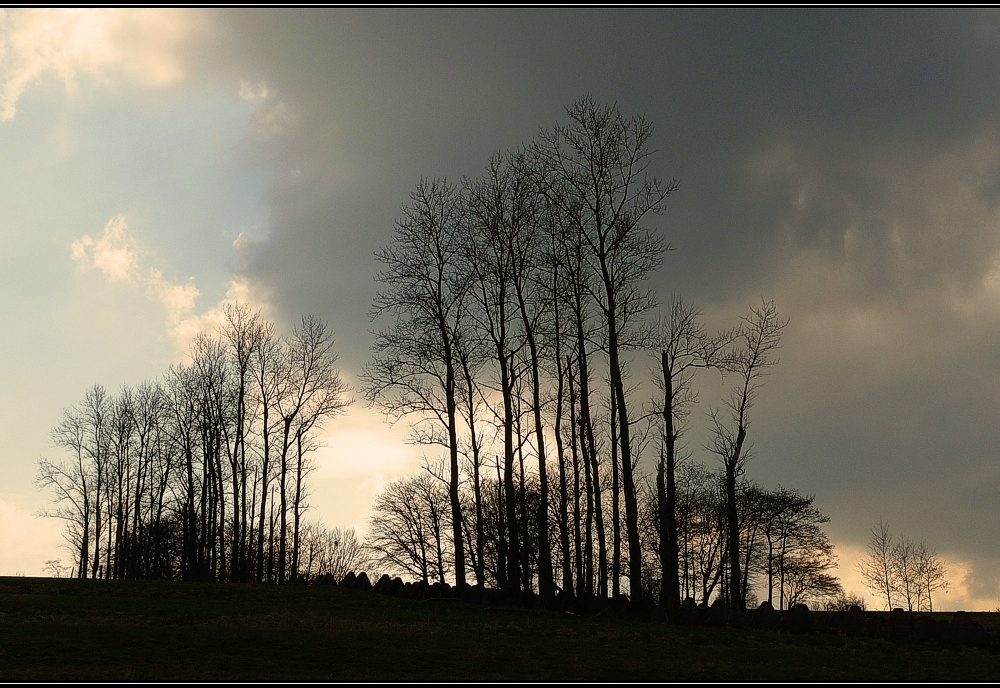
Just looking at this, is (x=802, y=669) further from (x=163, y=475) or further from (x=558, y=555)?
(x=163, y=475)

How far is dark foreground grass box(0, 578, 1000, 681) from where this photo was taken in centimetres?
1327

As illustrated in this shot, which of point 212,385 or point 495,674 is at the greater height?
point 212,385

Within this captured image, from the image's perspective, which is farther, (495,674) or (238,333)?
(238,333)

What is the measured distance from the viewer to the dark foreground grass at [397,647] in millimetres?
13273

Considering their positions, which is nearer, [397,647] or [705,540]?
[397,647]

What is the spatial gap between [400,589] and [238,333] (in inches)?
705

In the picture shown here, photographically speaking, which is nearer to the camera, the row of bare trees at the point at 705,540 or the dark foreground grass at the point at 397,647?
the dark foreground grass at the point at 397,647

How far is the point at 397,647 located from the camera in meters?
15.8

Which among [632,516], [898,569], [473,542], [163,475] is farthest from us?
[898,569]

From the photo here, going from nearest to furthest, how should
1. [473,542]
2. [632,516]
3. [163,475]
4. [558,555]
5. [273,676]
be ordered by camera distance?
1. [273,676]
2. [632,516]
3. [558,555]
4. [473,542]
5. [163,475]

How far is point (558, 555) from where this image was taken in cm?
4059

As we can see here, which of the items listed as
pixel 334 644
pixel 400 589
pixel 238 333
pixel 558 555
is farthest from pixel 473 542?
pixel 334 644

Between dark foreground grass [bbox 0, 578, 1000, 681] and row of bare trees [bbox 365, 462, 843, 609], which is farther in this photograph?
row of bare trees [bbox 365, 462, 843, 609]

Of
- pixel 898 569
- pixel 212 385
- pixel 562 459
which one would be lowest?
pixel 898 569
